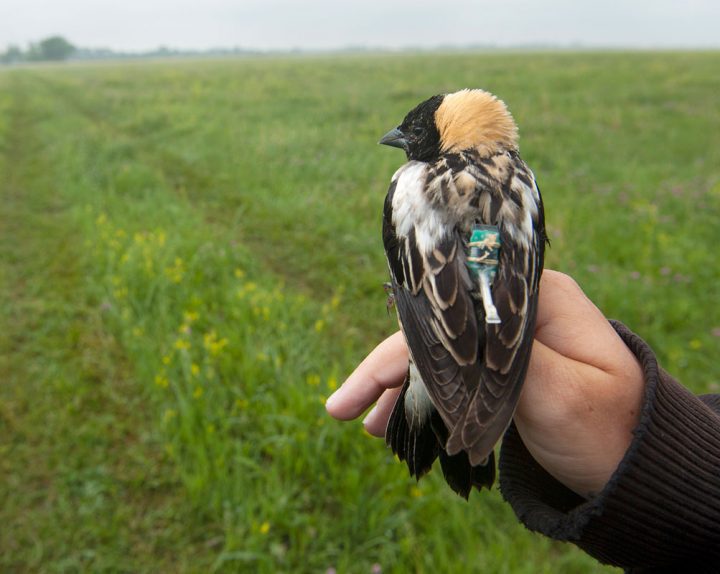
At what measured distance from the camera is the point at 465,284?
77.3 inches

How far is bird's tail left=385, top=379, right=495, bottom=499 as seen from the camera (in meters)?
2.20

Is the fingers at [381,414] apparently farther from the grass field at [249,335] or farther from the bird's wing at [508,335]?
the grass field at [249,335]

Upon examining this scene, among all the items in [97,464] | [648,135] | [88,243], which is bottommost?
[97,464]

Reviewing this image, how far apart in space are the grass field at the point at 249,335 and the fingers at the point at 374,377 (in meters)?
1.57

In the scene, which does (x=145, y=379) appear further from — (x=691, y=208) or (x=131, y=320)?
(x=691, y=208)

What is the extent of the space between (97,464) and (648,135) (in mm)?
14527

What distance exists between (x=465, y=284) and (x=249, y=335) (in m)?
3.87

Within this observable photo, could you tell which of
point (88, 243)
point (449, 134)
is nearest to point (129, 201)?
point (88, 243)

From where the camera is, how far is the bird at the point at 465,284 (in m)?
1.85

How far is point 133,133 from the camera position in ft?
57.6

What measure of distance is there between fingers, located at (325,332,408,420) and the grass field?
157 cm

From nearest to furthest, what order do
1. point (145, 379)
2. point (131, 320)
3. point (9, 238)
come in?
point (145, 379) < point (131, 320) < point (9, 238)

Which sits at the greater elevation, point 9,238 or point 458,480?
point 458,480

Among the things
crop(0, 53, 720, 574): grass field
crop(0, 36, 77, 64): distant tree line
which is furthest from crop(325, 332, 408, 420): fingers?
crop(0, 36, 77, 64): distant tree line
